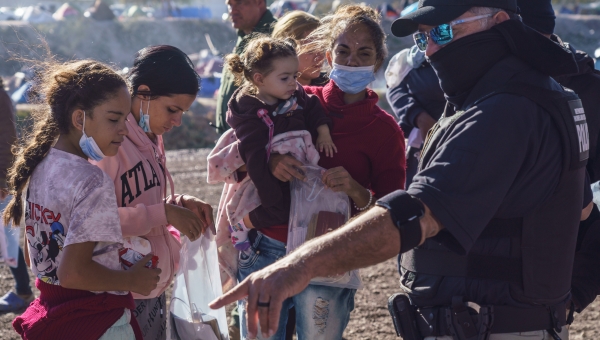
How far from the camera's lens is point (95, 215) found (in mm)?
2736

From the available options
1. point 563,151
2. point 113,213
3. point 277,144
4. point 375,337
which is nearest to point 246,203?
point 277,144

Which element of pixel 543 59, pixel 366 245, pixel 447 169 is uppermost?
pixel 543 59

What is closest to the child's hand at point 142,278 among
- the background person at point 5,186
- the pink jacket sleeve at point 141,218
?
the pink jacket sleeve at point 141,218

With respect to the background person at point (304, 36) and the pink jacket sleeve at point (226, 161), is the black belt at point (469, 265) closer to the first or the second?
the pink jacket sleeve at point (226, 161)

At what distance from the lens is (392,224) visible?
2.24 meters

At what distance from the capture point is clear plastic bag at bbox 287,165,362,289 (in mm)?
3355

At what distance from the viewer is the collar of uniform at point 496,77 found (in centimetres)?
256

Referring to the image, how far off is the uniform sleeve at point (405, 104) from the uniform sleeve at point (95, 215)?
A: 9.10 ft

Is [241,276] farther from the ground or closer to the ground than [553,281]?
closer to the ground

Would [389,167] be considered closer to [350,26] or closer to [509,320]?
[350,26]

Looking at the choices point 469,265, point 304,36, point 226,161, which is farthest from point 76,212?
point 304,36

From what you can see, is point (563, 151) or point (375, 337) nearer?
point (563, 151)

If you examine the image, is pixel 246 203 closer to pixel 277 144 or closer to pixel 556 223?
pixel 277 144

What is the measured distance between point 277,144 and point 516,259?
1286 mm
